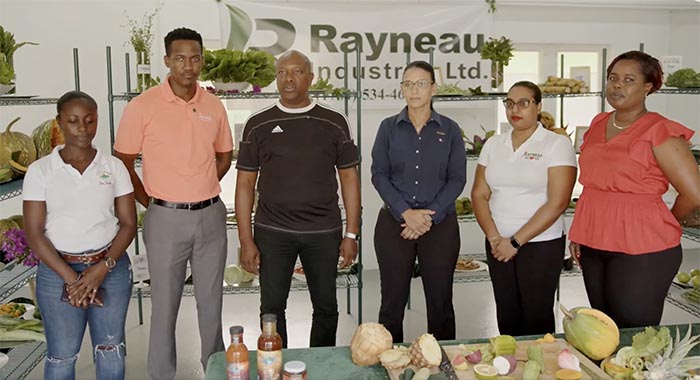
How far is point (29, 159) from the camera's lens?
3449 mm

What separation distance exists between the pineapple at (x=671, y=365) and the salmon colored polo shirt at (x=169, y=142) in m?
2.02

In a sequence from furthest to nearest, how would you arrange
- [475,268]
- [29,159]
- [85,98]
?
[475,268], [29,159], [85,98]

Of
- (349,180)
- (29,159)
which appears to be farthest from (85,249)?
(349,180)

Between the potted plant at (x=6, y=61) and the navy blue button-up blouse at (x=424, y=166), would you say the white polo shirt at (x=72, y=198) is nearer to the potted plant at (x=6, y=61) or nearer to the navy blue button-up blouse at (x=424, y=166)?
the potted plant at (x=6, y=61)

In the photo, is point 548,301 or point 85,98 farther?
point 548,301

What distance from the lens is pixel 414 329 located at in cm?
462

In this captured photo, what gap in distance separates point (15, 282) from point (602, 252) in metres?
2.62

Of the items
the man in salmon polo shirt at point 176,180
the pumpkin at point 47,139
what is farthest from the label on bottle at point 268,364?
the pumpkin at point 47,139

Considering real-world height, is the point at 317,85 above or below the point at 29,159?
above

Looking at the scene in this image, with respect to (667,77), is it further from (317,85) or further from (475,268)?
(317,85)

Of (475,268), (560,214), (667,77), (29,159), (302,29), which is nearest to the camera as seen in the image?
(560,214)

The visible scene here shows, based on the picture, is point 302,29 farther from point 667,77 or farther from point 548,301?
point 548,301

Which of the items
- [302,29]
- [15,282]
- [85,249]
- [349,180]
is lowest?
[15,282]

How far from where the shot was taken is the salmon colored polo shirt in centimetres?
304
